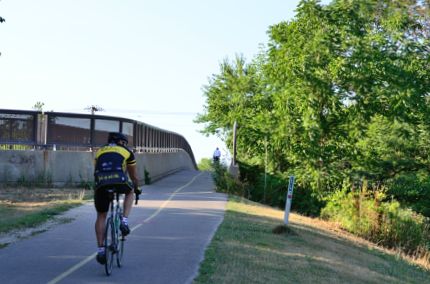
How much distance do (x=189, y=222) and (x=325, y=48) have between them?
14.3 m

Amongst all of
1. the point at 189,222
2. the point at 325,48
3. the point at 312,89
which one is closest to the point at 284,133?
the point at 312,89

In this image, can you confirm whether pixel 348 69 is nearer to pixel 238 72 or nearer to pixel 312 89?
pixel 312 89

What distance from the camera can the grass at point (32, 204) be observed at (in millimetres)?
15211

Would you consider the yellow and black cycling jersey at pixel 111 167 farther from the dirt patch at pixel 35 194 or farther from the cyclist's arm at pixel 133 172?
the dirt patch at pixel 35 194

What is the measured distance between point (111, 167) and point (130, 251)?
9.90 ft

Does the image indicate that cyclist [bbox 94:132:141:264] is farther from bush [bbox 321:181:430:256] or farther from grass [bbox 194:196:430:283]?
bush [bbox 321:181:430:256]

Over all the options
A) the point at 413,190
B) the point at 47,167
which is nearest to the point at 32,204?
the point at 47,167

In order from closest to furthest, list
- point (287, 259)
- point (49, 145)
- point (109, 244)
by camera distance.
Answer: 1. point (109, 244)
2. point (287, 259)
3. point (49, 145)

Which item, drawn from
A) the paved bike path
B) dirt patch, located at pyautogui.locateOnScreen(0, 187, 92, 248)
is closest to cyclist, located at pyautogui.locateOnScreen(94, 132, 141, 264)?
the paved bike path

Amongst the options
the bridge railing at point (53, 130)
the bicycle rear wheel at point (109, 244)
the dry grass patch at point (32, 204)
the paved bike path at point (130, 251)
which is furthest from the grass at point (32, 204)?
the bicycle rear wheel at point (109, 244)

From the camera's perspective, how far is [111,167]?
9.05 m

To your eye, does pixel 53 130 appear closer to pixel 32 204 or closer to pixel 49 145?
pixel 49 145

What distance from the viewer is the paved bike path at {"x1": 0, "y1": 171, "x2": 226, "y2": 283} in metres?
9.16

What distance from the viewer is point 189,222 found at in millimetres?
16672
